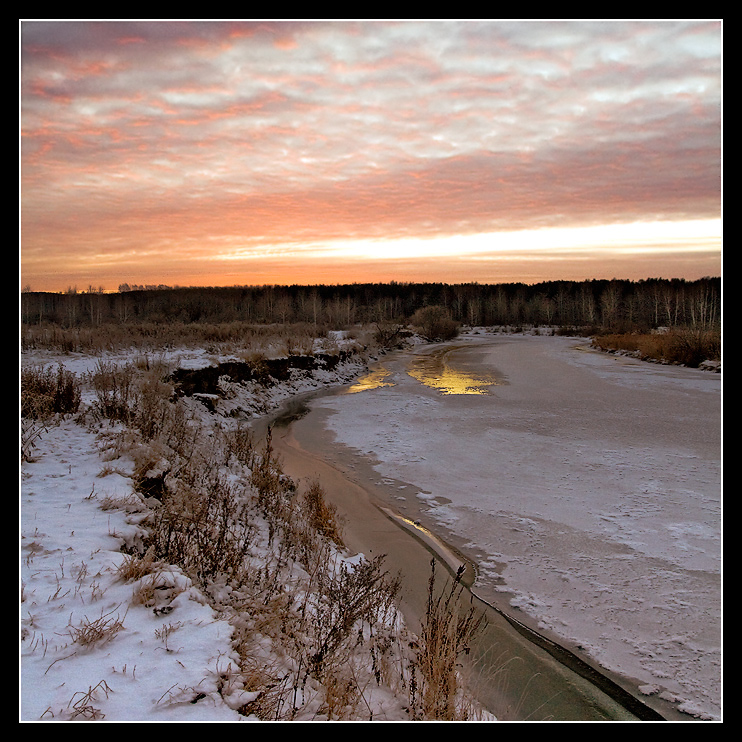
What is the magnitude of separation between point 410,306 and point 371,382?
245 ft

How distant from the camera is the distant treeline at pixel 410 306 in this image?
168ft

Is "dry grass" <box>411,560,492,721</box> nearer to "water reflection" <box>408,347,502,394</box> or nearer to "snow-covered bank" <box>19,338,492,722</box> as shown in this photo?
"snow-covered bank" <box>19,338,492,722</box>

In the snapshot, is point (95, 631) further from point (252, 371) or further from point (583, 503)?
point (252, 371)

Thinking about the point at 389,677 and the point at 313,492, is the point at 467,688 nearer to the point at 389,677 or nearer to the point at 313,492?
the point at 389,677

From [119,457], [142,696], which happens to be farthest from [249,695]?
[119,457]

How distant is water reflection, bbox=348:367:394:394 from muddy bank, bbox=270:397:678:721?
10564 millimetres

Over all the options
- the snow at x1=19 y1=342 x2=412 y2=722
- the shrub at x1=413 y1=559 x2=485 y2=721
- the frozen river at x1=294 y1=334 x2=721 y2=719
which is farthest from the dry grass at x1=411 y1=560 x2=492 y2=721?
the frozen river at x1=294 y1=334 x2=721 y2=719

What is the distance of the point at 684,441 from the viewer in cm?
1073

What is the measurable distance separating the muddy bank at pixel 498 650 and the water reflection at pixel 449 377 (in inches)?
411

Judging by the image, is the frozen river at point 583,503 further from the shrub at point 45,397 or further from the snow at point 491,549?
the shrub at point 45,397

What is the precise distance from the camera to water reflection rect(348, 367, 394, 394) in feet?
63.7

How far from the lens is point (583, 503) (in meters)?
7.33

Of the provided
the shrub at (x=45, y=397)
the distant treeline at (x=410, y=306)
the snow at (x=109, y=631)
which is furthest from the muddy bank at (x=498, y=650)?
the distant treeline at (x=410, y=306)
